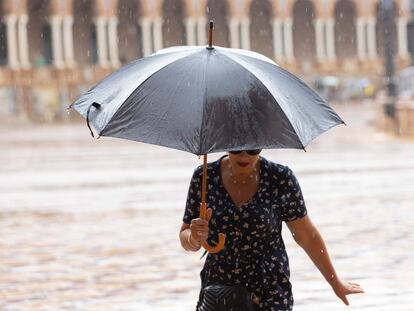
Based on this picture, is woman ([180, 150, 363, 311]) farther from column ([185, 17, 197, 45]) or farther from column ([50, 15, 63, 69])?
column ([185, 17, 197, 45])

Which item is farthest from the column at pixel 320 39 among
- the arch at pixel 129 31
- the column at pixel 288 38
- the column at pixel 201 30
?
the arch at pixel 129 31

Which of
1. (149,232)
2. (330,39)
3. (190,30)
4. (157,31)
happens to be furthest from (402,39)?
(149,232)

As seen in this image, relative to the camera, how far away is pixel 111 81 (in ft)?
15.2

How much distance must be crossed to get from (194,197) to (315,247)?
0.52 meters

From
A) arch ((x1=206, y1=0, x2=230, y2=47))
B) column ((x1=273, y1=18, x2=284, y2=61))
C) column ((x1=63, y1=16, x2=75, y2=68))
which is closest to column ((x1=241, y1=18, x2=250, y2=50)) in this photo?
arch ((x1=206, y1=0, x2=230, y2=47))

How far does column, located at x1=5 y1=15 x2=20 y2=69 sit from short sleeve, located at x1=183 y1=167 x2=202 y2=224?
152 ft

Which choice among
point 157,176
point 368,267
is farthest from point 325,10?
point 368,267

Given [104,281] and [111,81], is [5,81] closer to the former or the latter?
[104,281]

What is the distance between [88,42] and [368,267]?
47.2 metres

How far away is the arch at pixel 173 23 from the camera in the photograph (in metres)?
56.9

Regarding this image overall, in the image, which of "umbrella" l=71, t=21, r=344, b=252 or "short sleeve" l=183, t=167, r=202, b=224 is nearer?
"umbrella" l=71, t=21, r=344, b=252

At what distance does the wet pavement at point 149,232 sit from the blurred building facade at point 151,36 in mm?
28685

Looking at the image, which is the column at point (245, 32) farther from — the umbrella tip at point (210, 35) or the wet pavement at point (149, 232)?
the umbrella tip at point (210, 35)

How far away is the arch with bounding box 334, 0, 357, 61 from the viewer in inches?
2377
